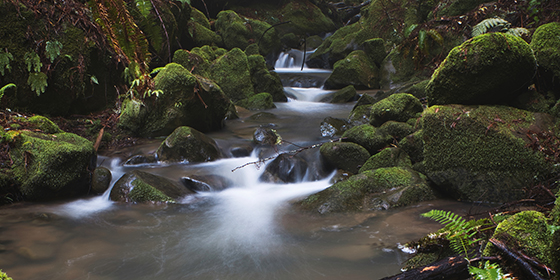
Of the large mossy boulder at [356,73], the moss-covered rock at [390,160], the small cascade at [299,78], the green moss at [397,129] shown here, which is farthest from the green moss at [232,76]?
the moss-covered rock at [390,160]

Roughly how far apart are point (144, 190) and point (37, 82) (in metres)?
3.50

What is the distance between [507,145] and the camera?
12.5 ft

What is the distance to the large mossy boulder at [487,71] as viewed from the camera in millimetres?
3980

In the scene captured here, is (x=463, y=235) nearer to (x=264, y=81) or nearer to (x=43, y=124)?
(x=43, y=124)

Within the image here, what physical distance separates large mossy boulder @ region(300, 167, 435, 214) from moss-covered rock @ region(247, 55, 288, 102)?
28.3 ft

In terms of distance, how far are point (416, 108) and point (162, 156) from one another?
5.05 metres

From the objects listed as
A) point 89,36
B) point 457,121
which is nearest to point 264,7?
point 89,36

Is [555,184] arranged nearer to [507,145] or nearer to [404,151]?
[507,145]

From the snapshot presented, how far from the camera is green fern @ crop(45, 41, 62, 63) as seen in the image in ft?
21.4

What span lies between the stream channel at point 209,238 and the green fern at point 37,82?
2876mm

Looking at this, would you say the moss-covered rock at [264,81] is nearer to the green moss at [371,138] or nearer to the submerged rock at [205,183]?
the green moss at [371,138]

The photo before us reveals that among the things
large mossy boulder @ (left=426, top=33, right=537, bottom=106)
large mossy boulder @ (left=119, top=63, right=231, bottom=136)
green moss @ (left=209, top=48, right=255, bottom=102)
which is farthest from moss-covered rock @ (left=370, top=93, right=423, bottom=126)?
green moss @ (left=209, top=48, right=255, bottom=102)

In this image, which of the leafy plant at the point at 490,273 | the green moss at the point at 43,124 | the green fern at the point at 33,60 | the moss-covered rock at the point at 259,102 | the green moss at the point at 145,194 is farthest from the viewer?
the moss-covered rock at the point at 259,102

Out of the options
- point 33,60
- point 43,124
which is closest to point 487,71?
point 43,124
